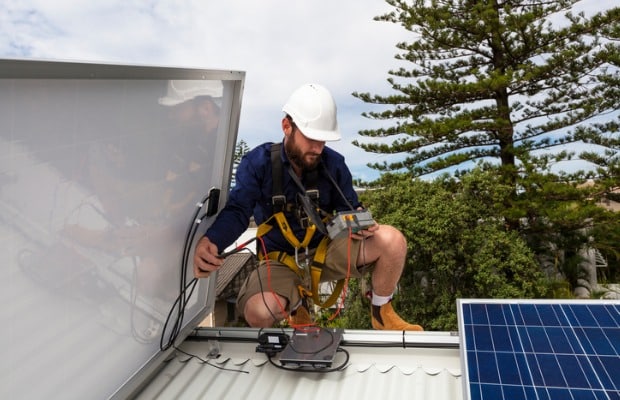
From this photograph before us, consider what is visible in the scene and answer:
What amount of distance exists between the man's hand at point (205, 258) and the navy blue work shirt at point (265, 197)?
5 cm

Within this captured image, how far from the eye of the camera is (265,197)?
2.70m

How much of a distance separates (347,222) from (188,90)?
38.9 inches

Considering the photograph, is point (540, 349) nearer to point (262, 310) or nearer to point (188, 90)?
point (262, 310)

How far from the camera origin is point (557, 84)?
1072 centimetres

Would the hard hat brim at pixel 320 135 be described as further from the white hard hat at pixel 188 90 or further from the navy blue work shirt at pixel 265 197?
the white hard hat at pixel 188 90

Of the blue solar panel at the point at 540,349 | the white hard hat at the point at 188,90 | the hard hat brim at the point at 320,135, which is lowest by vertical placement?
the blue solar panel at the point at 540,349

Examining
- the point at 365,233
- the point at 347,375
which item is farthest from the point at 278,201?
the point at 347,375

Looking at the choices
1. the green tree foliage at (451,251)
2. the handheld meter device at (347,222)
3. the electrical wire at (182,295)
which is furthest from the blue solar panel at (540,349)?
the green tree foliage at (451,251)

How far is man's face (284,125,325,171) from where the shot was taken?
8.66ft

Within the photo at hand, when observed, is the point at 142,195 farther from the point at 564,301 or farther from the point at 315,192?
the point at 564,301

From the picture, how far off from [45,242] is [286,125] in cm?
163

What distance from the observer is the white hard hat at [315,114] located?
8.49 feet

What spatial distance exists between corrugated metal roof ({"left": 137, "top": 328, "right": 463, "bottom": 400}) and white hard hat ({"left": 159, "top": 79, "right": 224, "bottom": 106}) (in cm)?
110

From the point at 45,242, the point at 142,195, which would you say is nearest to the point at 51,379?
the point at 45,242
